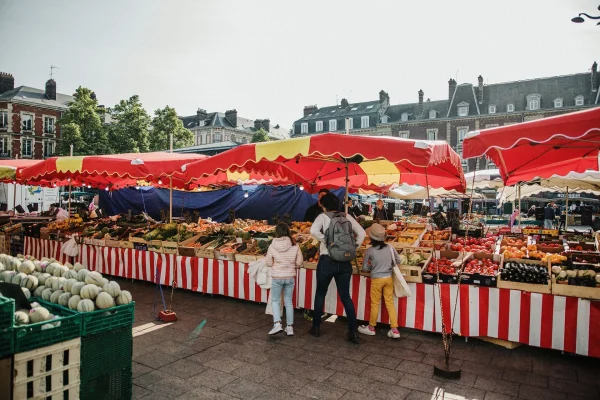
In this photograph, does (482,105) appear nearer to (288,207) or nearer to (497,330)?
(288,207)

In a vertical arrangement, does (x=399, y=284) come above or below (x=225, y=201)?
below

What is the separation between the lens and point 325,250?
538 cm

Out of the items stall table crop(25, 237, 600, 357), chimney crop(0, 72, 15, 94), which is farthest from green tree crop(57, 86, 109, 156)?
stall table crop(25, 237, 600, 357)

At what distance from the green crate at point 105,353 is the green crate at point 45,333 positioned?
0.13 m

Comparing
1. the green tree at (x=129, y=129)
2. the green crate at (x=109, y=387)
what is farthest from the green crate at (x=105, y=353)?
the green tree at (x=129, y=129)

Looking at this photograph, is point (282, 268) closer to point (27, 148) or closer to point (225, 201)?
point (225, 201)

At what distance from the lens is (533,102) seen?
1800 inches

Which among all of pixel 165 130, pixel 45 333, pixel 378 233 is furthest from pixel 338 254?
pixel 165 130

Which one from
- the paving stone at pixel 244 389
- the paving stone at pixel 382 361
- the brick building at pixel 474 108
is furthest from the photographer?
the brick building at pixel 474 108

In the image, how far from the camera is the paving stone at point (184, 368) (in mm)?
4219

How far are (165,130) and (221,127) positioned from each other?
2599 centimetres

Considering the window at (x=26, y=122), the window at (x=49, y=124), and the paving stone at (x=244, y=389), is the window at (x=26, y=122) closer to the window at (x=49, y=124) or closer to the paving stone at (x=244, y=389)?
the window at (x=49, y=124)

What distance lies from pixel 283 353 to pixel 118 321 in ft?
7.27

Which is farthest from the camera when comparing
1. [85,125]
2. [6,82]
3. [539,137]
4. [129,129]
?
[6,82]
